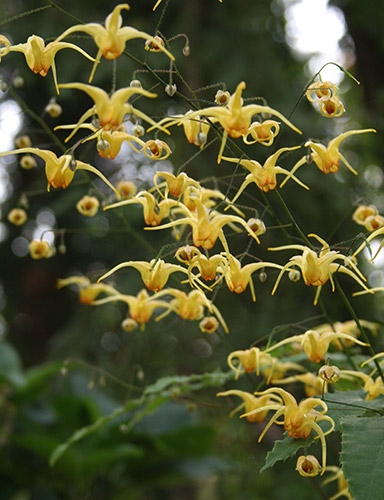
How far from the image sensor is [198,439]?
2551 mm

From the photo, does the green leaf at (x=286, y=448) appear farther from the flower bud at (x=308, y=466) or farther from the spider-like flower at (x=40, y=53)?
the spider-like flower at (x=40, y=53)

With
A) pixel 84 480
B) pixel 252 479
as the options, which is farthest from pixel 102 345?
pixel 252 479

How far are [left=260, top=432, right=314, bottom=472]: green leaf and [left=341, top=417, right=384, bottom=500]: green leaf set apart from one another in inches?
2.7

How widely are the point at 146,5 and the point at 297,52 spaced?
1.22 metres

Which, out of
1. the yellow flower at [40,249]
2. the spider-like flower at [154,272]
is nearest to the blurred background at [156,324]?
the yellow flower at [40,249]

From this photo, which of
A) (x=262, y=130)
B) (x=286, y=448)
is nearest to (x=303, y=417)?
(x=286, y=448)

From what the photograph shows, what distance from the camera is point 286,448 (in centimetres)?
72

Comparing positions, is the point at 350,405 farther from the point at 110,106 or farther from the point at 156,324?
the point at 156,324

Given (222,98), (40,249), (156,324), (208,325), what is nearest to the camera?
(222,98)

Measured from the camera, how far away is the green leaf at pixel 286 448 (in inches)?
27.1

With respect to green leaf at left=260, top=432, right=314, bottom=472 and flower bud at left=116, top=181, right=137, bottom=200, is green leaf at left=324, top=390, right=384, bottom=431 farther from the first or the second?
flower bud at left=116, top=181, right=137, bottom=200

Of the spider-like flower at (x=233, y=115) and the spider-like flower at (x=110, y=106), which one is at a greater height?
the spider-like flower at (x=233, y=115)

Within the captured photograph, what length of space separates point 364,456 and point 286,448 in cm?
12

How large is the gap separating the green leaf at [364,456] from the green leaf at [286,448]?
7 centimetres
